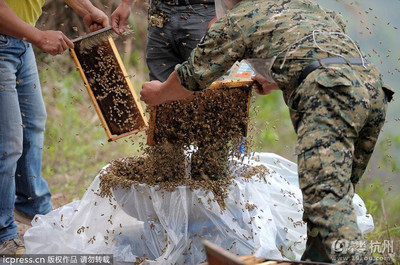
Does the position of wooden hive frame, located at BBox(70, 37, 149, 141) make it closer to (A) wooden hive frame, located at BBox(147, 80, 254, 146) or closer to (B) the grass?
(A) wooden hive frame, located at BBox(147, 80, 254, 146)

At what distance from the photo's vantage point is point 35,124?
438 cm

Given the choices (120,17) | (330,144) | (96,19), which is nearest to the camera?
(330,144)

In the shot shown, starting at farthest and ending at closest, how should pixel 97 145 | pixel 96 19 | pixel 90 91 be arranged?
1. pixel 97 145
2. pixel 96 19
3. pixel 90 91

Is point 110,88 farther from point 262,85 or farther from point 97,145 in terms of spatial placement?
point 97,145

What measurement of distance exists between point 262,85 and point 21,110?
1803 millimetres

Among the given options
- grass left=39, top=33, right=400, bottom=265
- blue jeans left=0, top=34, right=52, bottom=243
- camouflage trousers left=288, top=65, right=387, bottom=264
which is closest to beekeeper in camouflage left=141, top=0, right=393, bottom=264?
camouflage trousers left=288, top=65, right=387, bottom=264

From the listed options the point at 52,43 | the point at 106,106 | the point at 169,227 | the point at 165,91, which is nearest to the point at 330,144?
the point at 165,91

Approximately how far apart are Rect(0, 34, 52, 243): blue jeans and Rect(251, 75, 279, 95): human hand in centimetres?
163

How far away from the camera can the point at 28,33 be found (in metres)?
3.81

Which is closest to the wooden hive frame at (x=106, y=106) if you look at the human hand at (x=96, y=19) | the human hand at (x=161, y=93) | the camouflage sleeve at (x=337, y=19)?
the human hand at (x=96, y=19)

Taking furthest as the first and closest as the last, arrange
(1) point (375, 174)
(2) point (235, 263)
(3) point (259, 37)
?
(1) point (375, 174)
(3) point (259, 37)
(2) point (235, 263)

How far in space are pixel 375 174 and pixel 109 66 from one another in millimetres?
2820

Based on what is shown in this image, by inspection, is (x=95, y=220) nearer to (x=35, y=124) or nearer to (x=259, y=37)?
(x=35, y=124)

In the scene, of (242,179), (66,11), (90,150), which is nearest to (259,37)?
(242,179)
